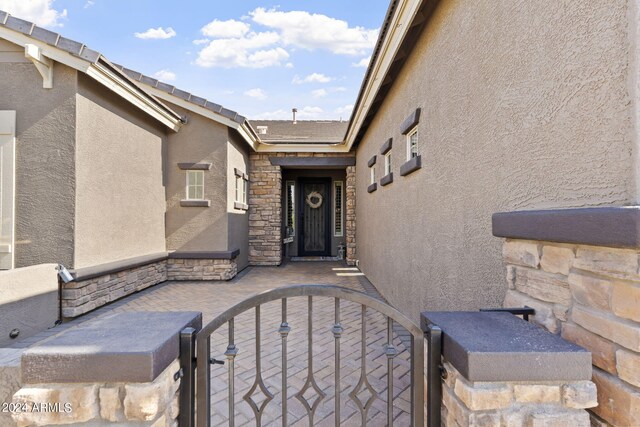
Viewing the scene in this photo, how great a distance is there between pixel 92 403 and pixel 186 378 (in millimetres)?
370

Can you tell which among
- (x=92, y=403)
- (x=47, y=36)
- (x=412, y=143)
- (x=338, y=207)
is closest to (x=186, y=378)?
(x=92, y=403)

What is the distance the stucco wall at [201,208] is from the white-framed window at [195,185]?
10cm

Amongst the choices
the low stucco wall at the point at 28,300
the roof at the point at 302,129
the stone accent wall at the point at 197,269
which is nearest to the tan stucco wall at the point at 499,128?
the stone accent wall at the point at 197,269

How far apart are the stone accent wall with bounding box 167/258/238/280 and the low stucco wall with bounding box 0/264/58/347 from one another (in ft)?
8.93

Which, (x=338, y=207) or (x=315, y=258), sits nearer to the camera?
(x=315, y=258)

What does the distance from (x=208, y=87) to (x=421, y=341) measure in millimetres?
11813

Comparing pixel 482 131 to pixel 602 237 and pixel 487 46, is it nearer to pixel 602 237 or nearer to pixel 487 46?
pixel 487 46

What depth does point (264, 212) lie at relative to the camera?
27.7 ft

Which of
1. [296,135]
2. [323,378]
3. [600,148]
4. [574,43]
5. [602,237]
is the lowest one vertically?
[323,378]

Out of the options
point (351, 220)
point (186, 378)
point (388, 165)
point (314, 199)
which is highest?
point (388, 165)

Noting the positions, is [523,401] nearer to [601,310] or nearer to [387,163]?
[601,310]

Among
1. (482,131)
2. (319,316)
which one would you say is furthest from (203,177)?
(482,131)

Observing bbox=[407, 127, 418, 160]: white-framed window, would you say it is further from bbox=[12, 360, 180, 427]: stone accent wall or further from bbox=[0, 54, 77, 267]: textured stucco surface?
bbox=[0, 54, 77, 267]: textured stucco surface

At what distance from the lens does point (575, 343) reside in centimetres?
127
